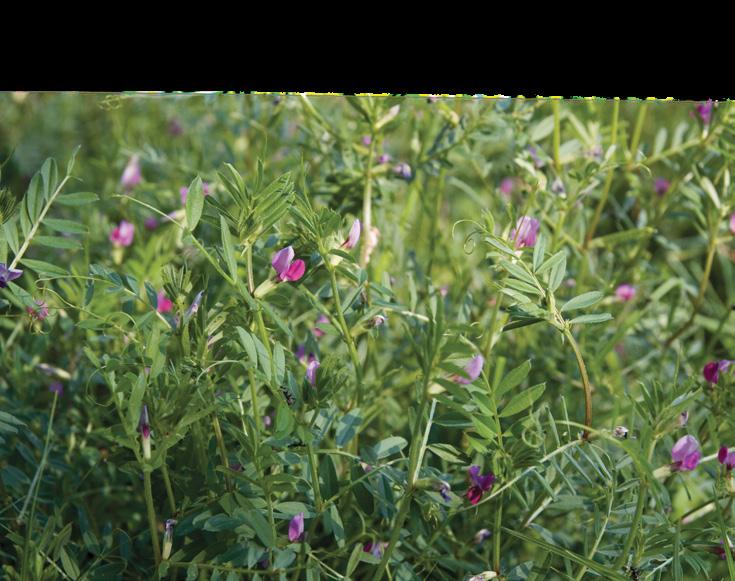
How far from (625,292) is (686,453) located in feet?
1.87

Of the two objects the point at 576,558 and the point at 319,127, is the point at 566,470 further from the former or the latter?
the point at 319,127

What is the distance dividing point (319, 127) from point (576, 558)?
77 cm

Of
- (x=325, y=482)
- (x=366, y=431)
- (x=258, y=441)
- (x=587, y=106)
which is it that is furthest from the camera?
(x=587, y=106)

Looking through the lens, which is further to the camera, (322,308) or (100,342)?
(100,342)

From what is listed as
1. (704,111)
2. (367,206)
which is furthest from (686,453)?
(704,111)

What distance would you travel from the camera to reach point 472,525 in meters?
1.14

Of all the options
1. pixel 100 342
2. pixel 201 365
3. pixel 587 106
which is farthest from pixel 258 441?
pixel 587 106

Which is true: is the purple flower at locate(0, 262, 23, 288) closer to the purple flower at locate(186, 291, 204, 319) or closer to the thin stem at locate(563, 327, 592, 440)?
the purple flower at locate(186, 291, 204, 319)

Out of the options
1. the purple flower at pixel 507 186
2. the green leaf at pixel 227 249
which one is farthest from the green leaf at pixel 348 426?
the purple flower at pixel 507 186

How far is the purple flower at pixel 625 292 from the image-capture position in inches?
58.4

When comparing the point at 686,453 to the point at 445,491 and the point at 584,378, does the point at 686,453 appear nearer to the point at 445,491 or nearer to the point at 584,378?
the point at 584,378

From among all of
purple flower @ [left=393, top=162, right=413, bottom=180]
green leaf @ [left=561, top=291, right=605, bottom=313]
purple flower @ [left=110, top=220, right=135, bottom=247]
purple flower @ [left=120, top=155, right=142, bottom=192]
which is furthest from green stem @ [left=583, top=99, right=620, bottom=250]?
purple flower @ [left=120, top=155, right=142, bottom=192]

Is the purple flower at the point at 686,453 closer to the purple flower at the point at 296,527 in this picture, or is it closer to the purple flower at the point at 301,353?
the purple flower at the point at 296,527

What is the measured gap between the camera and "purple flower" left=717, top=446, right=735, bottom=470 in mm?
951
